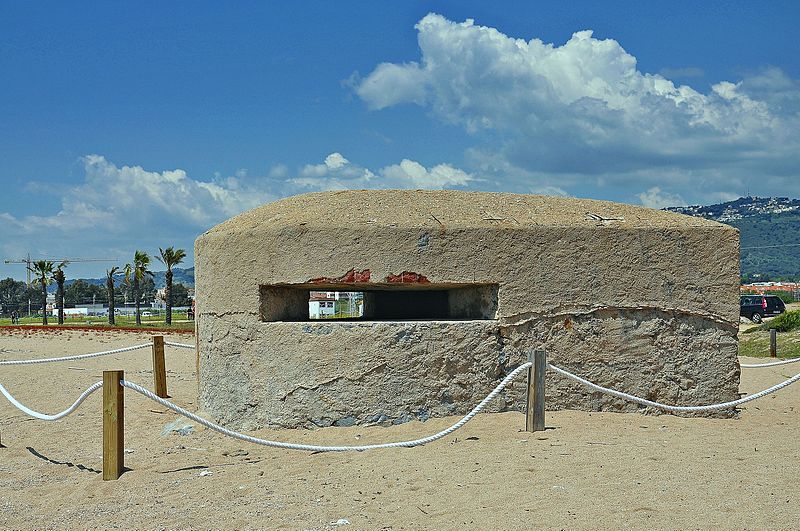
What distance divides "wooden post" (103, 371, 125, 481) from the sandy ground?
14 centimetres

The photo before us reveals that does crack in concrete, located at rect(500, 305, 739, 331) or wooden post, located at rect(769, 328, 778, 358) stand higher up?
crack in concrete, located at rect(500, 305, 739, 331)

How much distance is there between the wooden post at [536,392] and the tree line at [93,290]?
34.3 metres

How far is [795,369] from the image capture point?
12.9 m

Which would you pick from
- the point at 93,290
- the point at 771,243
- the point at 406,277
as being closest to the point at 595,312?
the point at 406,277

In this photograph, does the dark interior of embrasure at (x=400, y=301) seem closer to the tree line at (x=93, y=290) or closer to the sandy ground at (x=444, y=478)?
the sandy ground at (x=444, y=478)

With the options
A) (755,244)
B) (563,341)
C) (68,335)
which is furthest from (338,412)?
(755,244)

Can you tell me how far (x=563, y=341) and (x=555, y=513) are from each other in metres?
2.82

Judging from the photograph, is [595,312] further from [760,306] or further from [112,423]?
[760,306]

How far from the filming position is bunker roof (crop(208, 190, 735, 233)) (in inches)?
286

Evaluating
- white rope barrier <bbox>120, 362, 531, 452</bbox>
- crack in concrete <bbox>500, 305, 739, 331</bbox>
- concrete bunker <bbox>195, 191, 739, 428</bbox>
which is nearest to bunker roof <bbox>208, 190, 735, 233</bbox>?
concrete bunker <bbox>195, 191, 739, 428</bbox>

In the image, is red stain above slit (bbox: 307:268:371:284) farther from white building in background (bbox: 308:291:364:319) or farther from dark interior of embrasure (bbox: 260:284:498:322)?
white building in background (bbox: 308:291:364:319)

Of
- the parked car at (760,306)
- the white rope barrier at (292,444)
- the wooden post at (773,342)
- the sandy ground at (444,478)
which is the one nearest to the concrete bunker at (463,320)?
the sandy ground at (444,478)

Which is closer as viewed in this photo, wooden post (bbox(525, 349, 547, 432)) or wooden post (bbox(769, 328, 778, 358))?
wooden post (bbox(525, 349, 547, 432))

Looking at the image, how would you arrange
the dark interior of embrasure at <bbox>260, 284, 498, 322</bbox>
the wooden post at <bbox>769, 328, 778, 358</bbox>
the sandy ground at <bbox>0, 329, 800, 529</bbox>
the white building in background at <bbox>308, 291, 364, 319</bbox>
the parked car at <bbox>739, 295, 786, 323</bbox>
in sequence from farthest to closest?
the parked car at <bbox>739, 295, 786, 323</bbox> → the white building in background at <bbox>308, 291, 364, 319</bbox> → the wooden post at <bbox>769, 328, 778, 358</bbox> → the dark interior of embrasure at <bbox>260, 284, 498, 322</bbox> → the sandy ground at <bbox>0, 329, 800, 529</bbox>
